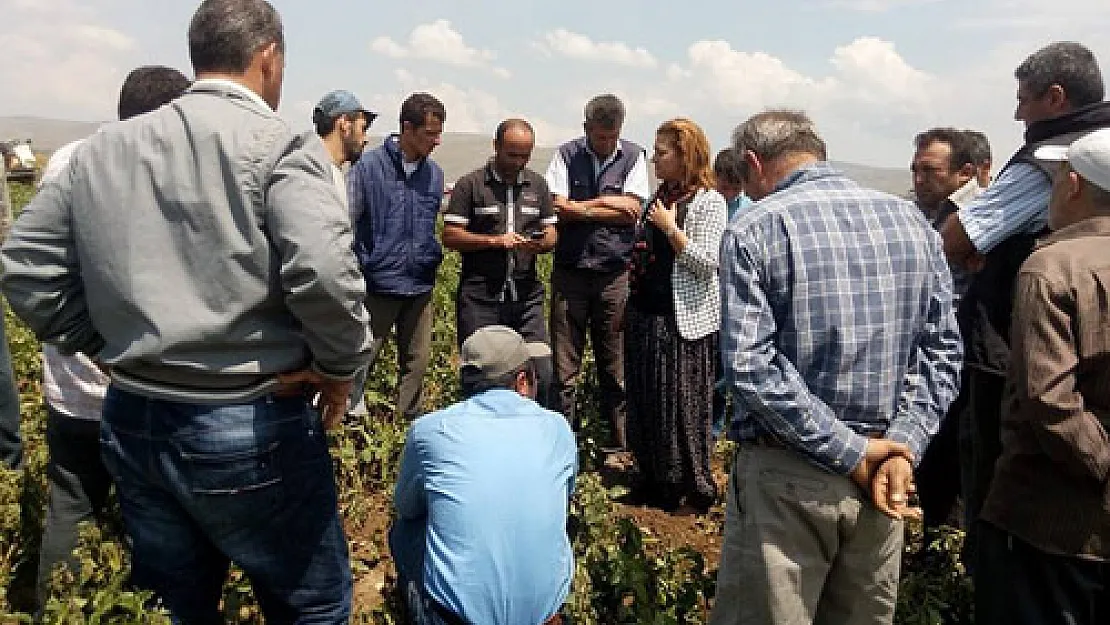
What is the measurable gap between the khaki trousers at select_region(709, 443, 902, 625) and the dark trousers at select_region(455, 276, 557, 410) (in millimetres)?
2620

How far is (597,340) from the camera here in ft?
17.6

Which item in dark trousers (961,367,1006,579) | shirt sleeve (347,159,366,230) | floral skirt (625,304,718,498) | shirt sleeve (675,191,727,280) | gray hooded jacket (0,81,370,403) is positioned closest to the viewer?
gray hooded jacket (0,81,370,403)

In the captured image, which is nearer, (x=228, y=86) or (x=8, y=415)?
(x=228, y=86)

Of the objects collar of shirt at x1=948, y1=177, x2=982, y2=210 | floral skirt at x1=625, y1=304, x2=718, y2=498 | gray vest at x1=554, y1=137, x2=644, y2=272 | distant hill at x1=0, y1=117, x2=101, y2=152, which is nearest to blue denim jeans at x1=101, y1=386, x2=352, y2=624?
floral skirt at x1=625, y1=304, x2=718, y2=498

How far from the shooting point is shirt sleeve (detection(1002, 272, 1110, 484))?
2301 millimetres

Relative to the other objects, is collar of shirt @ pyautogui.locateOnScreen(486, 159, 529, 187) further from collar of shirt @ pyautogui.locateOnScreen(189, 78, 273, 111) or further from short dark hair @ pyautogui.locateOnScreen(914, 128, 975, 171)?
collar of shirt @ pyautogui.locateOnScreen(189, 78, 273, 111)

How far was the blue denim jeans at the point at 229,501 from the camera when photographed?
2.18m

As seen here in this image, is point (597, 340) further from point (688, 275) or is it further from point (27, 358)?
point (27, 358)

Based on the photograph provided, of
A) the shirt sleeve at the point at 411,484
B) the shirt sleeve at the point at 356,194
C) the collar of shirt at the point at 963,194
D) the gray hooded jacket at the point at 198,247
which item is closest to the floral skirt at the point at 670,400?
the collar of shirt at the point at 963,194

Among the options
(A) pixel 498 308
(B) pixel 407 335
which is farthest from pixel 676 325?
(B) pixel 407 335

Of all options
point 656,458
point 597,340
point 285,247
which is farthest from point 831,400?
point 597,340

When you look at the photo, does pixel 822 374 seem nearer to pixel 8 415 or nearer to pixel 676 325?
pixel 676 325

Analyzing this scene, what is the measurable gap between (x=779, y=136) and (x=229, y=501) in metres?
1.87

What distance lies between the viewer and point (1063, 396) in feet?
7.55
